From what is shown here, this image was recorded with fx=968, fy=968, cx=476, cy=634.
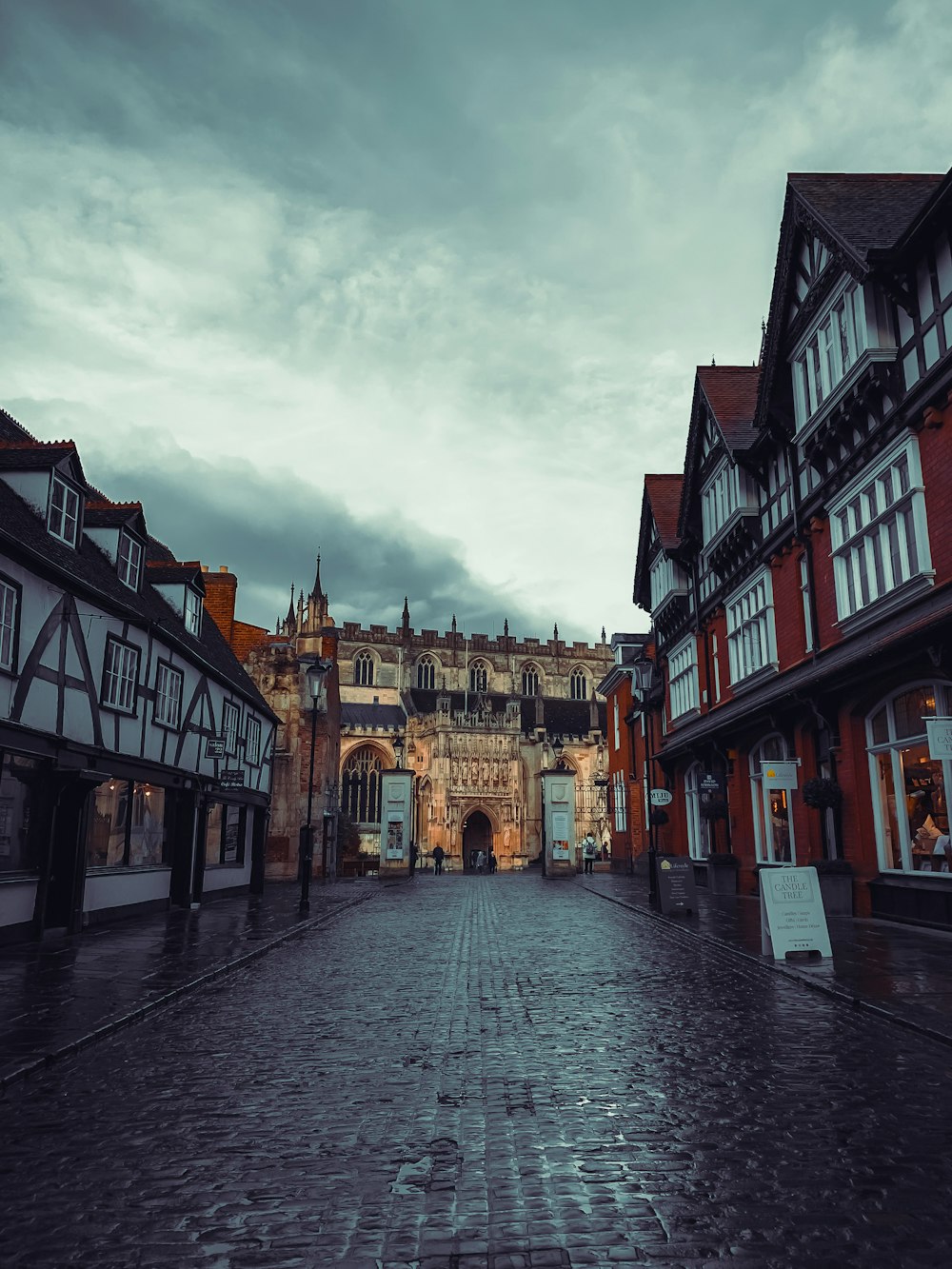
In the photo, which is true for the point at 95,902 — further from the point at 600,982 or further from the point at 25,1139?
the point at 25,1139

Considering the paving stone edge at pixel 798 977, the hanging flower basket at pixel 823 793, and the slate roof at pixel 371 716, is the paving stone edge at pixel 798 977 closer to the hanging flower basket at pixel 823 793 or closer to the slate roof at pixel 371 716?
the hanging flower basket at pixel 823 793

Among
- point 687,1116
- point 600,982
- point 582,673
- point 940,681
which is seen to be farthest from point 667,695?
point 582,673

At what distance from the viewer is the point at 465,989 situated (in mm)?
10305

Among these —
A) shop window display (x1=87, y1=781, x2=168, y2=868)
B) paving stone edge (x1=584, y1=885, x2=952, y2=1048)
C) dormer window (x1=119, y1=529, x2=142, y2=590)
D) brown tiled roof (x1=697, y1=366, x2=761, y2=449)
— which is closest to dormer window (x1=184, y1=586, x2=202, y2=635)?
dormer window (x1=119, y1=529, x2=142, y2=590)

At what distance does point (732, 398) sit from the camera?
2542cm

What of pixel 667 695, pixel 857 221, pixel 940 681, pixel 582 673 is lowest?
pixel 940 681

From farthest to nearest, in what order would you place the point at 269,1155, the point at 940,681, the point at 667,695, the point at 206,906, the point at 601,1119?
the point at 667,695 < the point at 206,906 < the point at 940,681 < the point at 601,1119 < the point at 269,1155

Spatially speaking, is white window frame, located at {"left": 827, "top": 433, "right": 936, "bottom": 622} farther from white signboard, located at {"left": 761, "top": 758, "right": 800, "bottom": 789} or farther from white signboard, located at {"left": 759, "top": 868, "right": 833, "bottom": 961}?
white signboard, located at {"left": 759, "top": 868, "right": 833, "bottom": 961}

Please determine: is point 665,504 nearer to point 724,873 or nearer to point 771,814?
point 724,873

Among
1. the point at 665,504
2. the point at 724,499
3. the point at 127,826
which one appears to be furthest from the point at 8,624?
the point at 665,504

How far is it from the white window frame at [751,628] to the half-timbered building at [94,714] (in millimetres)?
12559

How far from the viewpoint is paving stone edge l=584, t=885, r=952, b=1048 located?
7584 mm

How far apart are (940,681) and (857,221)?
837 cm

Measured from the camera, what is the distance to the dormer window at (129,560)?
20078mm
